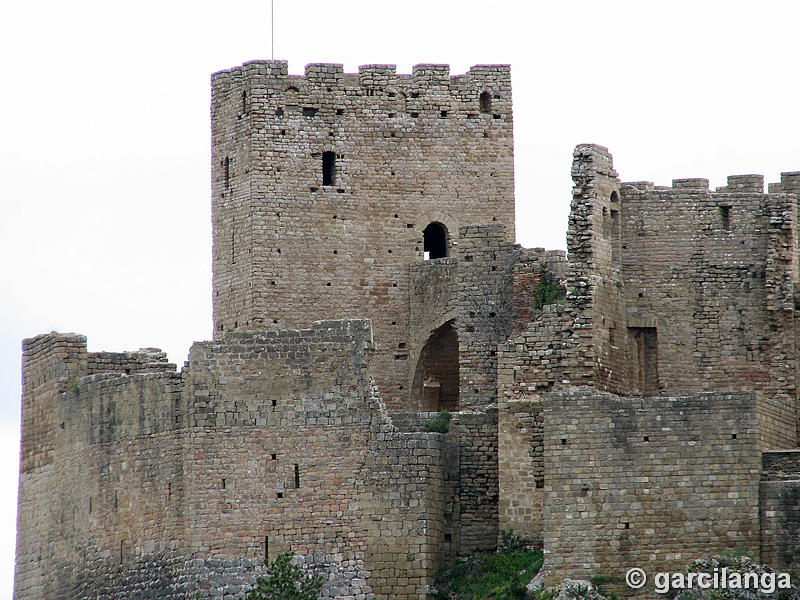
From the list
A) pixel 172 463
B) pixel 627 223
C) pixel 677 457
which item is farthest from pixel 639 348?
pixel 172 463

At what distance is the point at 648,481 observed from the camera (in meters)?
45.0

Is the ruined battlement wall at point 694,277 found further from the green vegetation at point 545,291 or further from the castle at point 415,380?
the green vegetation at point 545,291

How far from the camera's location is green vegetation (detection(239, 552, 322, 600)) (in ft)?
154

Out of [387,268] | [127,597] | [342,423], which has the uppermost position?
[387,268]

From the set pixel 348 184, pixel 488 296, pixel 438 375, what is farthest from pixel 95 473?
pixel 348 184

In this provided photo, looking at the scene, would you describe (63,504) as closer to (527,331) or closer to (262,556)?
(262,556)

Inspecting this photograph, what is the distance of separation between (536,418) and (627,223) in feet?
17.3

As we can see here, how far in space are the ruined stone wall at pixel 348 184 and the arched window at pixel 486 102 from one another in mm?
22

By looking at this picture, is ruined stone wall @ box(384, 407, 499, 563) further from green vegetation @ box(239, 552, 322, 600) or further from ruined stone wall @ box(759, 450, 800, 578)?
ruined stone wall @ box(759, 450, 800, 578)

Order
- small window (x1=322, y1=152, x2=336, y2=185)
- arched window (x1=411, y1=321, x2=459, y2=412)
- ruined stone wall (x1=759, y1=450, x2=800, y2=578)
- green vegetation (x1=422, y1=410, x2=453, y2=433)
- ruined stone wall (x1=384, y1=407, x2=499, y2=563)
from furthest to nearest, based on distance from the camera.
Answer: small window (x1=322, y1=152, x2=336, y2=185) → arched window (x1=411, y1=321, x2=459, y2=412) → green vegetation (x1=422, y1=410, x2=453, y2=433) → ruined stone wall (x1=384, y1=407, x2=499, y2=563) → ruined stone wall (x1=759, y1=450, x2=800, y2=578)

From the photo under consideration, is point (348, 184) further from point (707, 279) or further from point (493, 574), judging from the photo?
point (493, 574)

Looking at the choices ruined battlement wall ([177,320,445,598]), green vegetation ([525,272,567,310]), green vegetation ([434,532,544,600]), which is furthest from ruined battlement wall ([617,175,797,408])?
ruined battlement wall ([177,320,445,598])

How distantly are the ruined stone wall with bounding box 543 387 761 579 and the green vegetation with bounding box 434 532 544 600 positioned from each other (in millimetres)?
1182

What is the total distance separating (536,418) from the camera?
4806 centimetres
